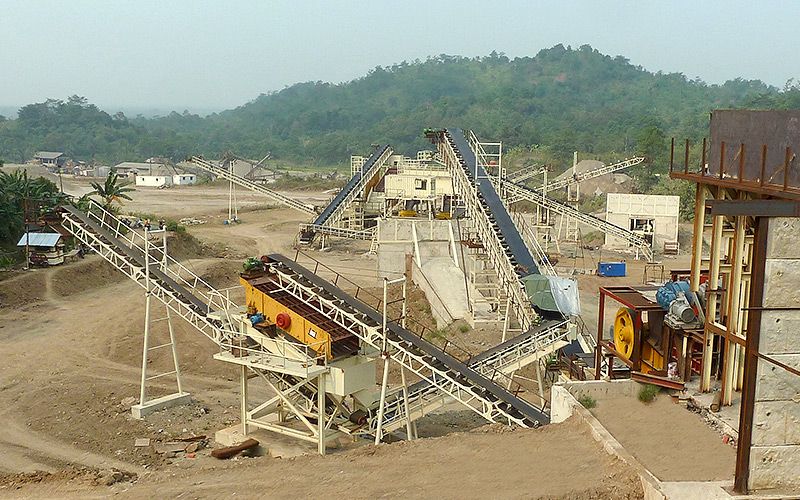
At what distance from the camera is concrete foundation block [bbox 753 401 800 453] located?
913cm

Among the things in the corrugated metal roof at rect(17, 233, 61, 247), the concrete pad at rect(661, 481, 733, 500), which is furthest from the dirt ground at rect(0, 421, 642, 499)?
the corrugated metal roof at rect(17, 233, 61, 247)

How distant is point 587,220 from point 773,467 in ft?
125

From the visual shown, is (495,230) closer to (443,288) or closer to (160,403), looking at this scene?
(443,288)

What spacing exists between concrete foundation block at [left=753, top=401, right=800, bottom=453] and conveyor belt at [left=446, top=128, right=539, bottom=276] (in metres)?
14.5

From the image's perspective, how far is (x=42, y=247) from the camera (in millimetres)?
36469

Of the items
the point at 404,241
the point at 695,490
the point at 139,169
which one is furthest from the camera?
the point at 139,169

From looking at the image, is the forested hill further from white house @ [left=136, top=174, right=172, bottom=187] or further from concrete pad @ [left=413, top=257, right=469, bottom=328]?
concrete pad @ [left=413, top=257, right=469, bottom=328]

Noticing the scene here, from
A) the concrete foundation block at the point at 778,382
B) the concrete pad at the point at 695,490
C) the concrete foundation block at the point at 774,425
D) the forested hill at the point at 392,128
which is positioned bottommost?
the concrete pad at the point at 695,490

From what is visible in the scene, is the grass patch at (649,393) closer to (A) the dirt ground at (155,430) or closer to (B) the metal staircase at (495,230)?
(A) the dirt ground at (155,430)

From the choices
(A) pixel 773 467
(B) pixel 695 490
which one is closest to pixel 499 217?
(B) pixel 695 490

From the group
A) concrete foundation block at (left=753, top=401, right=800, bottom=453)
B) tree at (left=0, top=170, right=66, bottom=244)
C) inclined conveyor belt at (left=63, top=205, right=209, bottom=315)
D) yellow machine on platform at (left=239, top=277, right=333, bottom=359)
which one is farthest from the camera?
tree at (left=0, top=170, right=66, bottom=244)

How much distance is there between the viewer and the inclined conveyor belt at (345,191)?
48781 millimetres

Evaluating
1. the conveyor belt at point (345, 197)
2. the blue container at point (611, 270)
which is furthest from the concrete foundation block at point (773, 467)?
the conveyor belt at point (345, 197)

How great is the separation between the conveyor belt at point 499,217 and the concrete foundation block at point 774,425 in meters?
14.5
